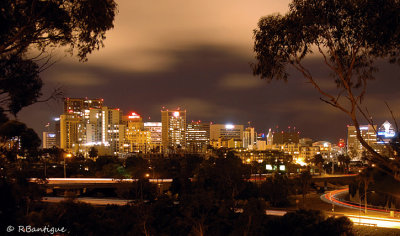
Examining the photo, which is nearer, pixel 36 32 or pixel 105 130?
pixel 36 32

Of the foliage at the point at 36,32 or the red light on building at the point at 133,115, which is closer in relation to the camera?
the foliage at the point at 36,32

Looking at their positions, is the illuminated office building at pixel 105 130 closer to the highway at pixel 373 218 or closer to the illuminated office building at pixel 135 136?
the illuminated office building at pixel 135 136

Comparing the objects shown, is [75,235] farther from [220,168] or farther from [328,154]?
[328,154]

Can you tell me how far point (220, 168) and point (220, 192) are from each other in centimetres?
655

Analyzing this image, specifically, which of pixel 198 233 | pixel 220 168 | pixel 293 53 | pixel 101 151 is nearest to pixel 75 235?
pixel 198 233

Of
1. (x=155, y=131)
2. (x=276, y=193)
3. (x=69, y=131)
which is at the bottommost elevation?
(x=276, y=193)

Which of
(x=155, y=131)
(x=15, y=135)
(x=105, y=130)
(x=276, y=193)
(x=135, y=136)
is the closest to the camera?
(x=15, y=135)

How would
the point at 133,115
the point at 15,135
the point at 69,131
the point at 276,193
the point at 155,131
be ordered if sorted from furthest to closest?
1. the point at 155,131
2. the point at 133,115
3. the point at 69,131
4. the point at 276,193
5. the point at 15,135

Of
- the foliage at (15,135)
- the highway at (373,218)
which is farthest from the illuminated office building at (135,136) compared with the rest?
the foliage at (15,135)

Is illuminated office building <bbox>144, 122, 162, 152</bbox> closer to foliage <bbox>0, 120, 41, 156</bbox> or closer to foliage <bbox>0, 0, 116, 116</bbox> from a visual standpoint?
foliage <bbox>0, 120, 41, 156</bbox>

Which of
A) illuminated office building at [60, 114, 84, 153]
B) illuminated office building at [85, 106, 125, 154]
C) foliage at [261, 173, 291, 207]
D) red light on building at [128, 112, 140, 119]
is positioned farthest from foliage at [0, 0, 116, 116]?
red light on building at [128, 112, 140, 119]

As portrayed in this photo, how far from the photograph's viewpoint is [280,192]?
41406 mm

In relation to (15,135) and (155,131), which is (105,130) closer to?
(155,131)

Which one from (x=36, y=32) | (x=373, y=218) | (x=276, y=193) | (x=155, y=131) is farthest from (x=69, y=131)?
(x=36, y=32)
